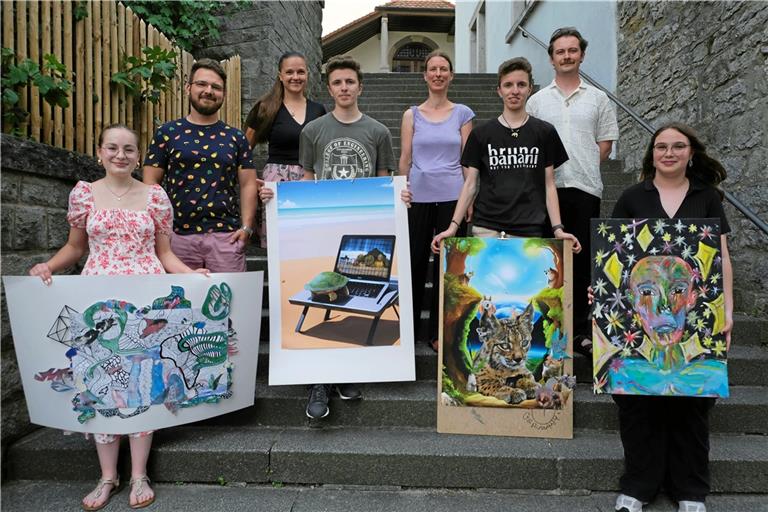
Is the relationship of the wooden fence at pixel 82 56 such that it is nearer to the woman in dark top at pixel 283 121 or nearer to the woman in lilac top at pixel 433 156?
the woman in dark top at pixel 283 121

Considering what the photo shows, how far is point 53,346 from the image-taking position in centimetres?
219

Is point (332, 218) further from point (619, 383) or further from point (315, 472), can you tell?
point (619, 383)

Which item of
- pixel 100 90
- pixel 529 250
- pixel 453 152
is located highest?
pixel 100 90

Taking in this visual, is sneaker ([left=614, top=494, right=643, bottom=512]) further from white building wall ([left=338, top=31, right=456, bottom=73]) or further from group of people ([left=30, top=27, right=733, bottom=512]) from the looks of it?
white building wall ([left=338, top=31, right=456, bottom=73])

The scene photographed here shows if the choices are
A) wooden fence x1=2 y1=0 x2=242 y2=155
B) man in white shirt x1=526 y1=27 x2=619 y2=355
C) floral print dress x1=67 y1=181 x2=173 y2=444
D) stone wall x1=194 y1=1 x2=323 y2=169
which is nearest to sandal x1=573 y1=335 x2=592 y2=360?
man in white shirt x1=526 y1=27 x2=619 y2=355

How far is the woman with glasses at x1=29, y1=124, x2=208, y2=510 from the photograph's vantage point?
225 cm

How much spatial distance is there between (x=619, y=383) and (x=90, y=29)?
371cm

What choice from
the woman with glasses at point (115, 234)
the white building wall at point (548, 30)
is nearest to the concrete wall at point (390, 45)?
the white building wall at point (548, 30)

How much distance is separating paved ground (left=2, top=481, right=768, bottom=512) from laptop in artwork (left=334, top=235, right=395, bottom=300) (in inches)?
40.3

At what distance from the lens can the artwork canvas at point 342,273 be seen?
2670mm

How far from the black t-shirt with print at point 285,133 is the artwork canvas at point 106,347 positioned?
43.3 inches

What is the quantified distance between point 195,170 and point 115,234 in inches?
21.3

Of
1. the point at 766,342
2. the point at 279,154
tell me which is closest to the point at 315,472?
the point at 279,154

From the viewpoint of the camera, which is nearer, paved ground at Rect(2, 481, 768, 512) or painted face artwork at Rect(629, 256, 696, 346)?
painted face artwork at Rect(629, 256, 696, 346)
